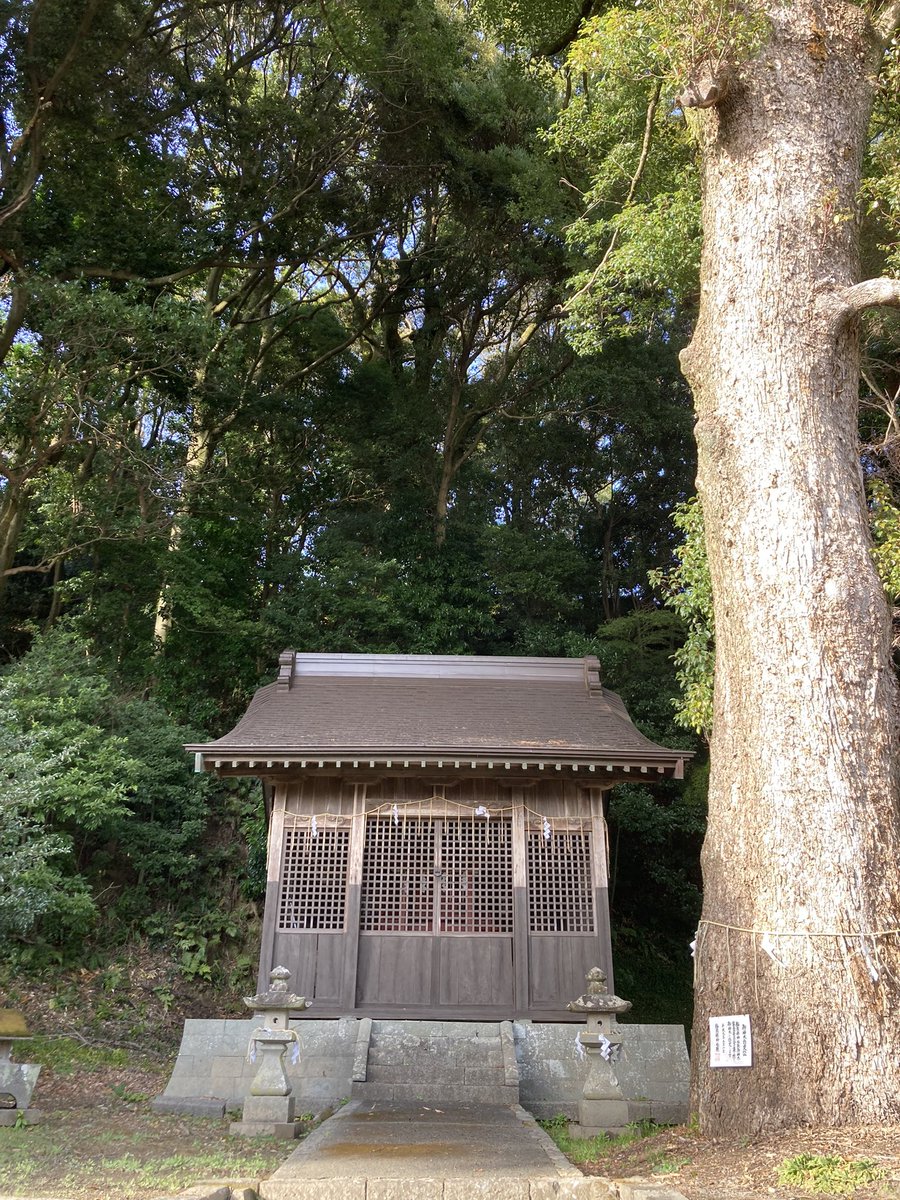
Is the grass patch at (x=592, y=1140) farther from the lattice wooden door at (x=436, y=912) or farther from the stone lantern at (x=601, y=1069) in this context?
→ the lattice wooden door at (x=436, y=912)

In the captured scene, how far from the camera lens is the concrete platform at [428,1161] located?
4.07m

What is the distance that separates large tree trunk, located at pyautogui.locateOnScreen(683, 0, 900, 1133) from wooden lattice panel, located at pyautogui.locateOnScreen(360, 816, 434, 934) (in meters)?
4.17

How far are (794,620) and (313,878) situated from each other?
5.79 m

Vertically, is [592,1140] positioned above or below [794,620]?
below

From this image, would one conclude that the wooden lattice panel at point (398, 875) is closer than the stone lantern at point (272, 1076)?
No

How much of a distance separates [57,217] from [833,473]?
12240 mm

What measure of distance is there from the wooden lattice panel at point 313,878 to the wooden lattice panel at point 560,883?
1957mm

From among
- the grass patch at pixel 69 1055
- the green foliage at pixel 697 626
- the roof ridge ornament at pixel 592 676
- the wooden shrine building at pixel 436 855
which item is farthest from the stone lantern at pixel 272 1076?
the roof ridge ornament at pixel 592 676

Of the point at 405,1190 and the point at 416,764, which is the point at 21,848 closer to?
the point at 416,764

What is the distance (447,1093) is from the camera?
7.20m

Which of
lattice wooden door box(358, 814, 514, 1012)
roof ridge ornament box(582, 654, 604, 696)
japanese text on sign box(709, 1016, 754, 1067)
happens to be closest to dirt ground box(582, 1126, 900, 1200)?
japanese text on sign box(709, 1016, 754, 1067)

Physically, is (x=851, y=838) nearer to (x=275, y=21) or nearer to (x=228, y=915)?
(x=228, y=915)

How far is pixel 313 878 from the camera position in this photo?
8781 mm

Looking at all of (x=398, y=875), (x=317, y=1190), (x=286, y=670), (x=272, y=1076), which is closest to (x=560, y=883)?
(x=398, y=875)
